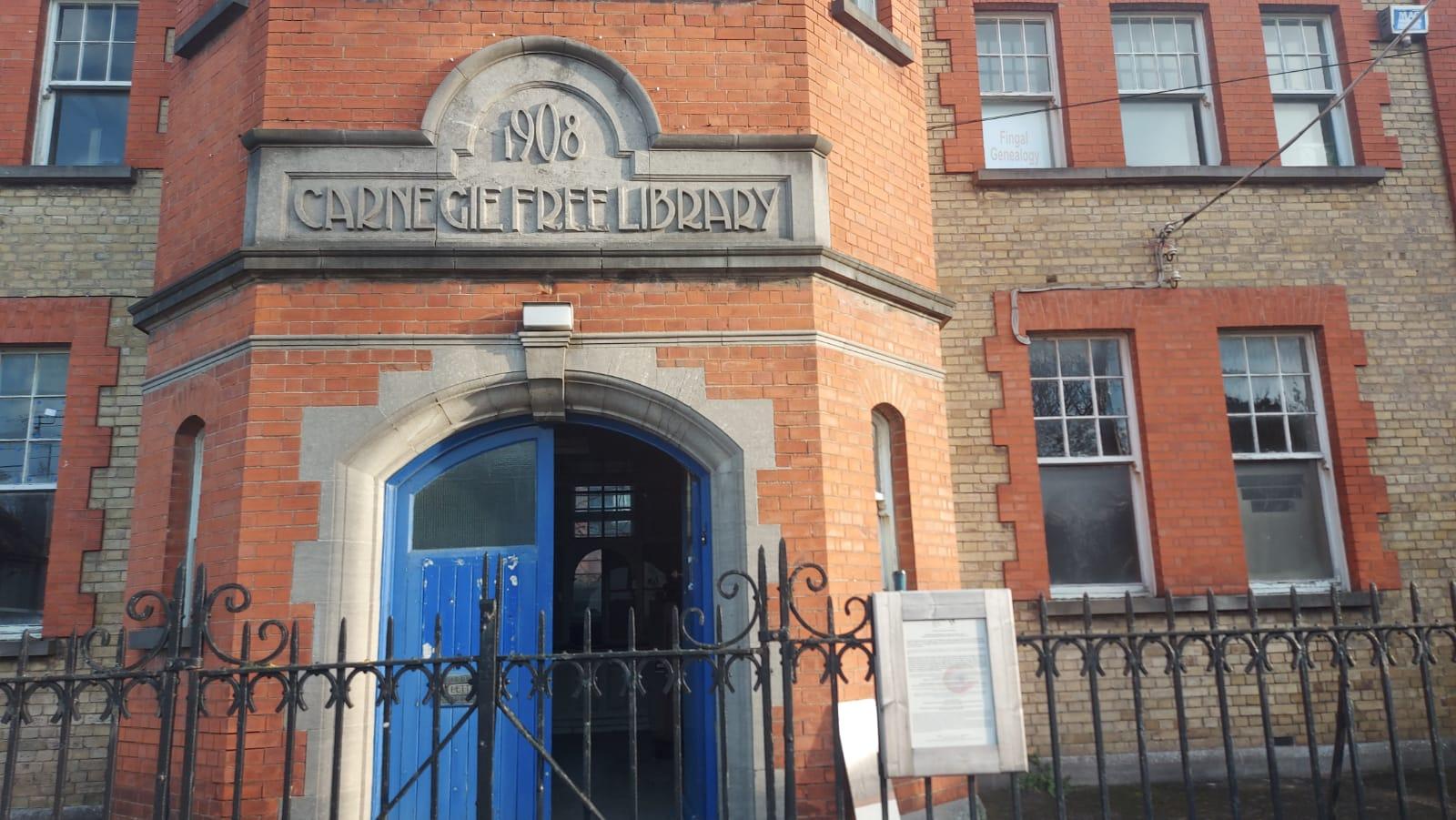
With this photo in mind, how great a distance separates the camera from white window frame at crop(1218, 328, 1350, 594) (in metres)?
8.17

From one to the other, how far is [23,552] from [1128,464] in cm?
939

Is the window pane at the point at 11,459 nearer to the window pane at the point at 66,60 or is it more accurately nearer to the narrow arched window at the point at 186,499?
the narrow arched window at the point at 186,499

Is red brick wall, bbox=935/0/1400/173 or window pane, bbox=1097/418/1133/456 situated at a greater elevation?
red brick wall, bbox=935/0/1400/173

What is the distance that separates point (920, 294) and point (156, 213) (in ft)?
21.4

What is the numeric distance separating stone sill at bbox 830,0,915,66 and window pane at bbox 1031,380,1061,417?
120 inches

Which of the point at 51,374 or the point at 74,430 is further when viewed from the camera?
the point at 51,374

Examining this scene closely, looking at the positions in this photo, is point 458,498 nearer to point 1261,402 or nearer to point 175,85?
point 175,85

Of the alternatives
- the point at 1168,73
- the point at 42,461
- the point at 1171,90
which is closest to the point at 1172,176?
the point at 1171,90

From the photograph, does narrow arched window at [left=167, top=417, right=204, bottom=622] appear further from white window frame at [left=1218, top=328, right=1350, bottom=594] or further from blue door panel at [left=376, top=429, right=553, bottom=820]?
white window frame at [left=1218, top=328, right=1350, bottom=594]

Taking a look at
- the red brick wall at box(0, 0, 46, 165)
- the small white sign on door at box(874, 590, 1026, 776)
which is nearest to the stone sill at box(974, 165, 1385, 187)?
the small white sign on door at box(874, 590, 1026, 776)

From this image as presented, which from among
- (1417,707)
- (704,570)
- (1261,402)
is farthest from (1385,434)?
(704,570)

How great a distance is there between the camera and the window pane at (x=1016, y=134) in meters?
8.82

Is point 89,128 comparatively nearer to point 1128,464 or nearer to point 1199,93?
point 1128,464

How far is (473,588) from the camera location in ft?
20.3
